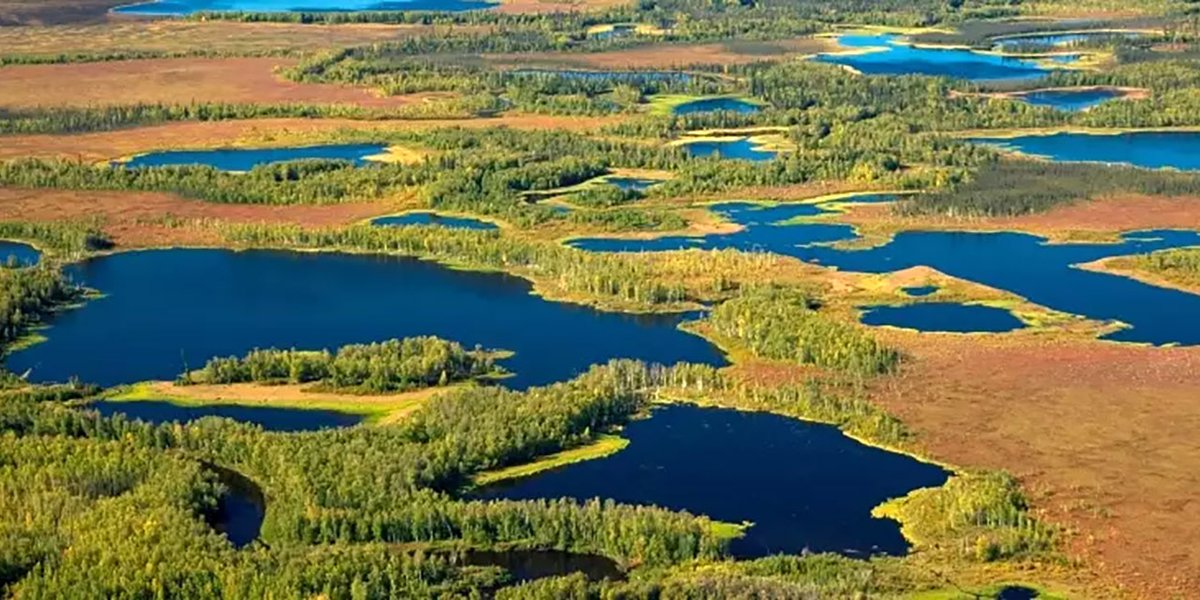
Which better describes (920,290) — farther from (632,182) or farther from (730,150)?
(730,150)

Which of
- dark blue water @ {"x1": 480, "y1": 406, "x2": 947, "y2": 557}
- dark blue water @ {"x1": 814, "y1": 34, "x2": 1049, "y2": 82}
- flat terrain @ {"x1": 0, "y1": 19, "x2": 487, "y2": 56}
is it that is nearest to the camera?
dark blue water @ {"x1": 480, "y1": 406, "x2": 947, "y2": 557}

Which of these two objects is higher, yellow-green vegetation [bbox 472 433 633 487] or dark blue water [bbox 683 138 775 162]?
yellow-green vegetation [bbox 472 433 633 487]

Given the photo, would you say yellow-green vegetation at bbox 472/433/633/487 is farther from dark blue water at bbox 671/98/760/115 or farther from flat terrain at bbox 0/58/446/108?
flat terrain at bbox 0/58/446/108

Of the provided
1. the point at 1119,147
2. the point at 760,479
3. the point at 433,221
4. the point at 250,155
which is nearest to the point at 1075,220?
the point at 1119,147

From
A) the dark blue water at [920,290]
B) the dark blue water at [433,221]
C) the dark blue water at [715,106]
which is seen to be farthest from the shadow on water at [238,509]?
the dark blue water at [715,106]

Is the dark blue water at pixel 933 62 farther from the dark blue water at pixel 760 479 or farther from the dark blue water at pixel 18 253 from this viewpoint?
the dark blue water at pixel 760 479

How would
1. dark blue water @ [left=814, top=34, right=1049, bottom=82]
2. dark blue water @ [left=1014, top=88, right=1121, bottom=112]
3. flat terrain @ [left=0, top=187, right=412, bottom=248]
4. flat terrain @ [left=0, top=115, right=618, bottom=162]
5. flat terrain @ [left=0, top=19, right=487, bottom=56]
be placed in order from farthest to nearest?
flat terrain @ [left=0, top=19, right=487, bottom=56] → dark blue water @ [left=814, top=34, right=1049, bottom=82] → dark blue water @ [left=1014, top=88, right=1121, bottom=112] → flat terrain @ [left=0, top=115, right=618, bottom=162] → flat terrain @ [left=0, top=187, right=412, bottom=248]

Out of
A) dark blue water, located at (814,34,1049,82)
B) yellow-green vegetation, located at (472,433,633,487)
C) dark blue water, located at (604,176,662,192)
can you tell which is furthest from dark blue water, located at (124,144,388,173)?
yellow-green vegetation, located at (472,433,633,487)
